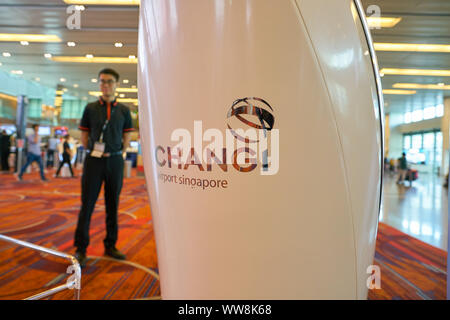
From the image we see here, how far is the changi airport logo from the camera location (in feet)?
2.12

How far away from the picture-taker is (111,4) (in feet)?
20.6

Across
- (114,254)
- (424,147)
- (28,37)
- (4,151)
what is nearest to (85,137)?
(114,254)

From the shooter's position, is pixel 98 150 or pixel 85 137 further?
pixel 85 137

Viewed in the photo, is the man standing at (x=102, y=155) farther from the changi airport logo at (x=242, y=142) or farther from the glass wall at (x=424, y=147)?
the glass wall at (x=424, y=147)

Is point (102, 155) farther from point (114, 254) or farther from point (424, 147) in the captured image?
point (424, 147)

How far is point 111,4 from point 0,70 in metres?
5.24

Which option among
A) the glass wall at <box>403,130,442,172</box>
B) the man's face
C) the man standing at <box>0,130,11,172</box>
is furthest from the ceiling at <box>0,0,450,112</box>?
the glass wall at <box>403,130,442,172</box>

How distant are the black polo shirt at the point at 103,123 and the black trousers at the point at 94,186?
0.39ft

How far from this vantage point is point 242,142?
0.65 m

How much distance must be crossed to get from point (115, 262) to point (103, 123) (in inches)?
47.6

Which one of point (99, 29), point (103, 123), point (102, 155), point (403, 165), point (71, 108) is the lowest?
point (403, 165)

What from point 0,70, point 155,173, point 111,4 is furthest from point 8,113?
point 155,173

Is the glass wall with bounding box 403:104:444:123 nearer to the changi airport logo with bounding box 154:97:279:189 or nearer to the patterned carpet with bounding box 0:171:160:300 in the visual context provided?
the patterned carpet with bounding box 0:171:160:300
